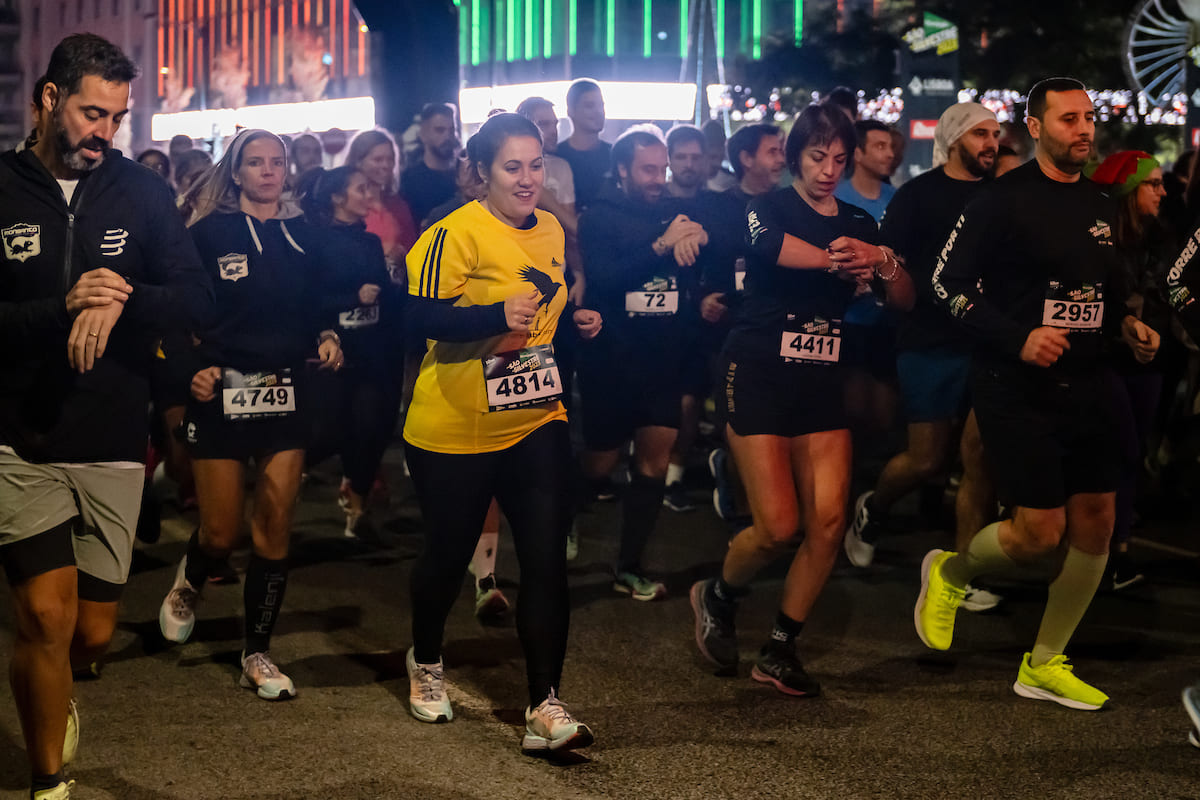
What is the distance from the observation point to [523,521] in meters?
4.67

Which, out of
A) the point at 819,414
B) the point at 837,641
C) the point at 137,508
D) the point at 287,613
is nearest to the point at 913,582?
the point at 837,641

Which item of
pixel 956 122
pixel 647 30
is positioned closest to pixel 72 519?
pixel 956 122

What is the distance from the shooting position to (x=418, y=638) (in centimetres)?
496

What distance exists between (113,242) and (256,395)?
54.0 inches

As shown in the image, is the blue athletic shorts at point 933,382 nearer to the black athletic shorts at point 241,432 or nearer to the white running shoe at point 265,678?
the black athletic shorts at point 241,432

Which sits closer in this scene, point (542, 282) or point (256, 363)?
point (542, 282)

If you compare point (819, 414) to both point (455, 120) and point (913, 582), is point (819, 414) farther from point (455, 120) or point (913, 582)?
point (455, 120)

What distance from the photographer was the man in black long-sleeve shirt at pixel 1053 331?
Result: 4.95 m

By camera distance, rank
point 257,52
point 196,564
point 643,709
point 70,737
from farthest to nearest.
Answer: point 257,52 → point 196,564 → point 643,709 → point 70,737

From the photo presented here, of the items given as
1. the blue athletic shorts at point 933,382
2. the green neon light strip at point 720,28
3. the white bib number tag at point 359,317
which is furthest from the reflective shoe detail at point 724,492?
the green neon light strip at point 720,28

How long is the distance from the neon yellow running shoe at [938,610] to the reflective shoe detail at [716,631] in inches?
29.5

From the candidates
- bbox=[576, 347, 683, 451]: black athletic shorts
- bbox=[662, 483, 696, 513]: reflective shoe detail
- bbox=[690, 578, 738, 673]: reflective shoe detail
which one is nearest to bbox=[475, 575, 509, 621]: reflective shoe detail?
bbox=[576, 347, 683, 451]: black athletic shorts

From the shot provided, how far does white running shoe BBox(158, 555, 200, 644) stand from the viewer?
5.86 m

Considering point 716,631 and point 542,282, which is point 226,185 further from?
point 716,631
